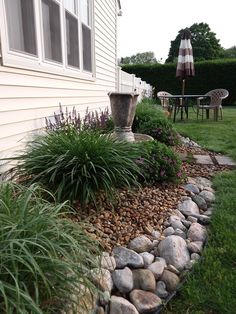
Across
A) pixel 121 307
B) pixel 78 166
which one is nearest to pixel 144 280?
pixel 121 307

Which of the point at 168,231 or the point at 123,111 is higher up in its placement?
the point at 123,111

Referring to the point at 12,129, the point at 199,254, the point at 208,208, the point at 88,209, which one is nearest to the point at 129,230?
the point at 88,209

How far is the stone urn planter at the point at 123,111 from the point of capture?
4129 mm

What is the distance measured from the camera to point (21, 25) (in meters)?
3.09

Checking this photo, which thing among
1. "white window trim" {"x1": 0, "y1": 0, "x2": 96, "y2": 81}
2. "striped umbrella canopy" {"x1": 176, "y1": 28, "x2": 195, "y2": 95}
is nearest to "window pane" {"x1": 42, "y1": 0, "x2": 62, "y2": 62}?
"white window trim" {"x1": 0, "y1": 0, "x2": 96, "y2": 81}

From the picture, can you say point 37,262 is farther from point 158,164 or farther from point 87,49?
point 87,49

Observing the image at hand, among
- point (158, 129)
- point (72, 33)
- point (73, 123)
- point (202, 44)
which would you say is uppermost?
point (202, 44)

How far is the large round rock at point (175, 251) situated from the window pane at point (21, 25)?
7.40 feet

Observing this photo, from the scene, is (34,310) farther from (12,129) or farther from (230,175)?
(230,175)

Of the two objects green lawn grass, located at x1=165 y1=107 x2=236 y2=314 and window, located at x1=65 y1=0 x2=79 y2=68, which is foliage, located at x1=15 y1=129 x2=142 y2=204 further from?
window, located at x1=65 y1=0 x2=79 y2=68

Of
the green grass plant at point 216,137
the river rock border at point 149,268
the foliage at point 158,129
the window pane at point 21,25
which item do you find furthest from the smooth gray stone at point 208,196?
the window pane at point 21,25

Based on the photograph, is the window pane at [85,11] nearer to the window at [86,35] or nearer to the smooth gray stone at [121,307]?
the window at [86,35]

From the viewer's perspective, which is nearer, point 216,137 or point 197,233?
point 197,233

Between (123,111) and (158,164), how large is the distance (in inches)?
49.2
